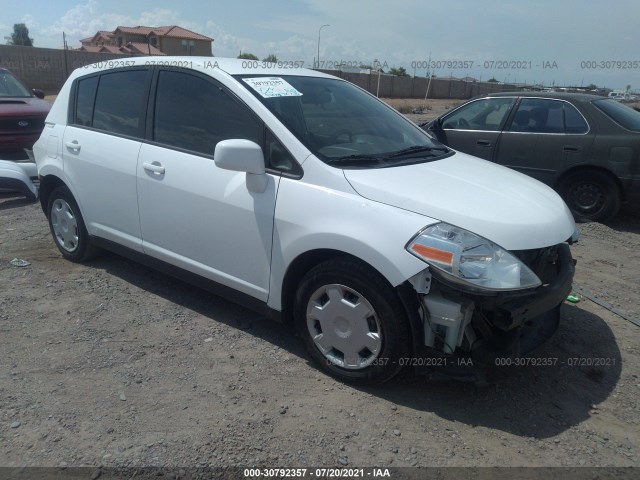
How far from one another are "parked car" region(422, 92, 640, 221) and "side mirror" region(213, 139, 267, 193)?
344 centimetres

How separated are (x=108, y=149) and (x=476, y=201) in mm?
2870

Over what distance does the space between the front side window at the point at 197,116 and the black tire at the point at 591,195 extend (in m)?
4.93

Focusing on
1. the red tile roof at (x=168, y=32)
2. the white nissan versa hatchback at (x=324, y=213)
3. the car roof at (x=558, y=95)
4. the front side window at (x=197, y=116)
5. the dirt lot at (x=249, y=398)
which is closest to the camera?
the dirt lot at (x=249, y=398)

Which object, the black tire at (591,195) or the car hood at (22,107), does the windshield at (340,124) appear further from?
the car hood at (22,107)

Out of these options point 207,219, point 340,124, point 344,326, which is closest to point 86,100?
point 207,219

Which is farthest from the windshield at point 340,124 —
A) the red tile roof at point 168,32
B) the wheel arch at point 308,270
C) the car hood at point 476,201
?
the red tile roof at point 168,32

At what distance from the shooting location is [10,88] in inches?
385

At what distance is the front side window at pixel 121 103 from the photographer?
4.11m

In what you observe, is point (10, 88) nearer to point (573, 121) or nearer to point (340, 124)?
point (340, 124)

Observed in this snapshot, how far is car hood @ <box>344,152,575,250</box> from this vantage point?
110 inches

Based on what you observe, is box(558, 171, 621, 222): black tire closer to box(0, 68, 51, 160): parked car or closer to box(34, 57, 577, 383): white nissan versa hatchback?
box(34, 57, 577, 383): white nissan versa hatchback

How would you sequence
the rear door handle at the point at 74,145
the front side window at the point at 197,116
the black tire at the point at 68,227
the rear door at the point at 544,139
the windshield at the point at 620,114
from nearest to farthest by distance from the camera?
1. the front side window at the point at 197,116
2. the rear door handle at the point at 74,145
3. the black tire at the point at 68,227
4. the windshield at the point at 620,114
5. the rear door at the point at 544,139

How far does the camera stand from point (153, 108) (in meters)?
4.00

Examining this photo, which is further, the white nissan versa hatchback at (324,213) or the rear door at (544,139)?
the rear door at (544,139)
